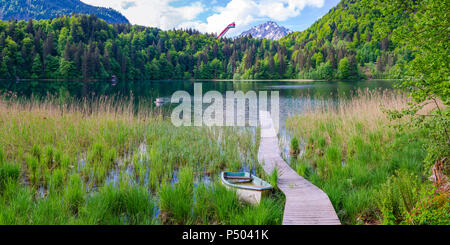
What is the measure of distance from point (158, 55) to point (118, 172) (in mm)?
126837

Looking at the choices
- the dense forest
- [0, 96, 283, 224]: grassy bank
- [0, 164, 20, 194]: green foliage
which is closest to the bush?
[0, 96, 283, 224]: grassy bank

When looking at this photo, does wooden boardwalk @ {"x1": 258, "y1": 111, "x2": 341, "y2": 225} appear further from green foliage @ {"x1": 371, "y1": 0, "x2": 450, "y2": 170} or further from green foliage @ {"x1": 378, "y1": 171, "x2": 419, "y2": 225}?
green foliage @ {"x1": 371, "y1": 0, "x2": 450, "y2": 170}

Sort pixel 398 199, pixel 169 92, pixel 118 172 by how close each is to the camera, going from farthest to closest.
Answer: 1. pixel 169 92
2. pixel 118 172
3. pixel 398 199

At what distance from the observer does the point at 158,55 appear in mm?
125062

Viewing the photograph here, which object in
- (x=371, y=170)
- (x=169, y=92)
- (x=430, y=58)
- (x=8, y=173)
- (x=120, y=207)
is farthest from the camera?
(x=169, y=92)

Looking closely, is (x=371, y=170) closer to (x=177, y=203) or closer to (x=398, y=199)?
(x=398, y=199)

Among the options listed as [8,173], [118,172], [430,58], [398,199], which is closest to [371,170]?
A: [398,199]

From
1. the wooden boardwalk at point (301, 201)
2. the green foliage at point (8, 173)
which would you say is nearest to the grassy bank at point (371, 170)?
the wooden boardwalk at point (301, 201)

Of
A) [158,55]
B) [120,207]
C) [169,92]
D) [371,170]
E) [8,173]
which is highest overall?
[158,55]

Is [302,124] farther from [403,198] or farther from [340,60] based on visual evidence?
[340,60]

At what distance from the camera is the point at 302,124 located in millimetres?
12188

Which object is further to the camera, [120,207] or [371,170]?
[371,170]

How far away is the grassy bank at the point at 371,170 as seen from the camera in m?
3.52

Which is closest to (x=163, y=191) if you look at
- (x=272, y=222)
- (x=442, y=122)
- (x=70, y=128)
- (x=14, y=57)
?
(x=272, y=222)
